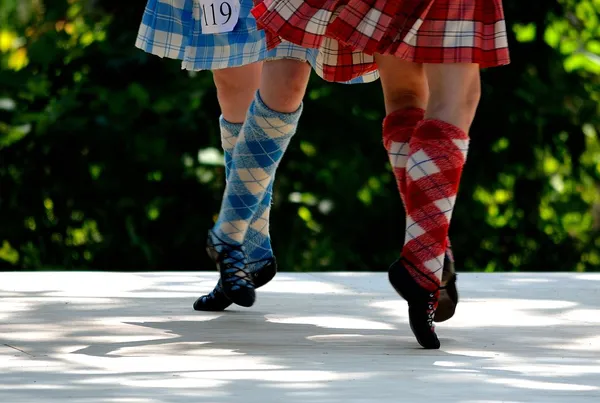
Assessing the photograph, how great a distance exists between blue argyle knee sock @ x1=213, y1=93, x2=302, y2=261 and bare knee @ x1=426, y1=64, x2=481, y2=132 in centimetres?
57

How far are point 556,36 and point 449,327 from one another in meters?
3.12

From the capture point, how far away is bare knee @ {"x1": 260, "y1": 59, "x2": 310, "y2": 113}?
3.29 meters

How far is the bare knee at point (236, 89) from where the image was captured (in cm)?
363

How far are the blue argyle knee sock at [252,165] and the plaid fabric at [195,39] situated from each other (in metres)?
0.17

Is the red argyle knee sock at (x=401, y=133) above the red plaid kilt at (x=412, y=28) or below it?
below

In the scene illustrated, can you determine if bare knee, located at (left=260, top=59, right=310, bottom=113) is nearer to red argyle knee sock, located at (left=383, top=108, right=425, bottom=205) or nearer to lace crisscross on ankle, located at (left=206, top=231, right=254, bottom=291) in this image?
red argyle knee sock, located at (left=383, top=108, right=425, bottom=205)

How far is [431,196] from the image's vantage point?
9.34 feet

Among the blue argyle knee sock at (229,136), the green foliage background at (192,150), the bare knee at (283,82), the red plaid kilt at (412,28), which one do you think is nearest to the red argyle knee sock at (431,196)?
the red plaid kilt at (412,28)

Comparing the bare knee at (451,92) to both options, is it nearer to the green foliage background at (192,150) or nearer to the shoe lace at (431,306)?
the shoe lace at (431,306)

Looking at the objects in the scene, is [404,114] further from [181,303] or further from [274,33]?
[181,303]

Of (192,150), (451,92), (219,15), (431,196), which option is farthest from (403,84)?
(192,150)

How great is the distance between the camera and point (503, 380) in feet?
8.27

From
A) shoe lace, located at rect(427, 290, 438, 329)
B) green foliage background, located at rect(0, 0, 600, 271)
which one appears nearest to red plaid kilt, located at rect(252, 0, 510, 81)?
shoe lace, located at rect(427, 290, 438, 329)

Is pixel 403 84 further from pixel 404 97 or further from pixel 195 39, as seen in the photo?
pixel 195 39
